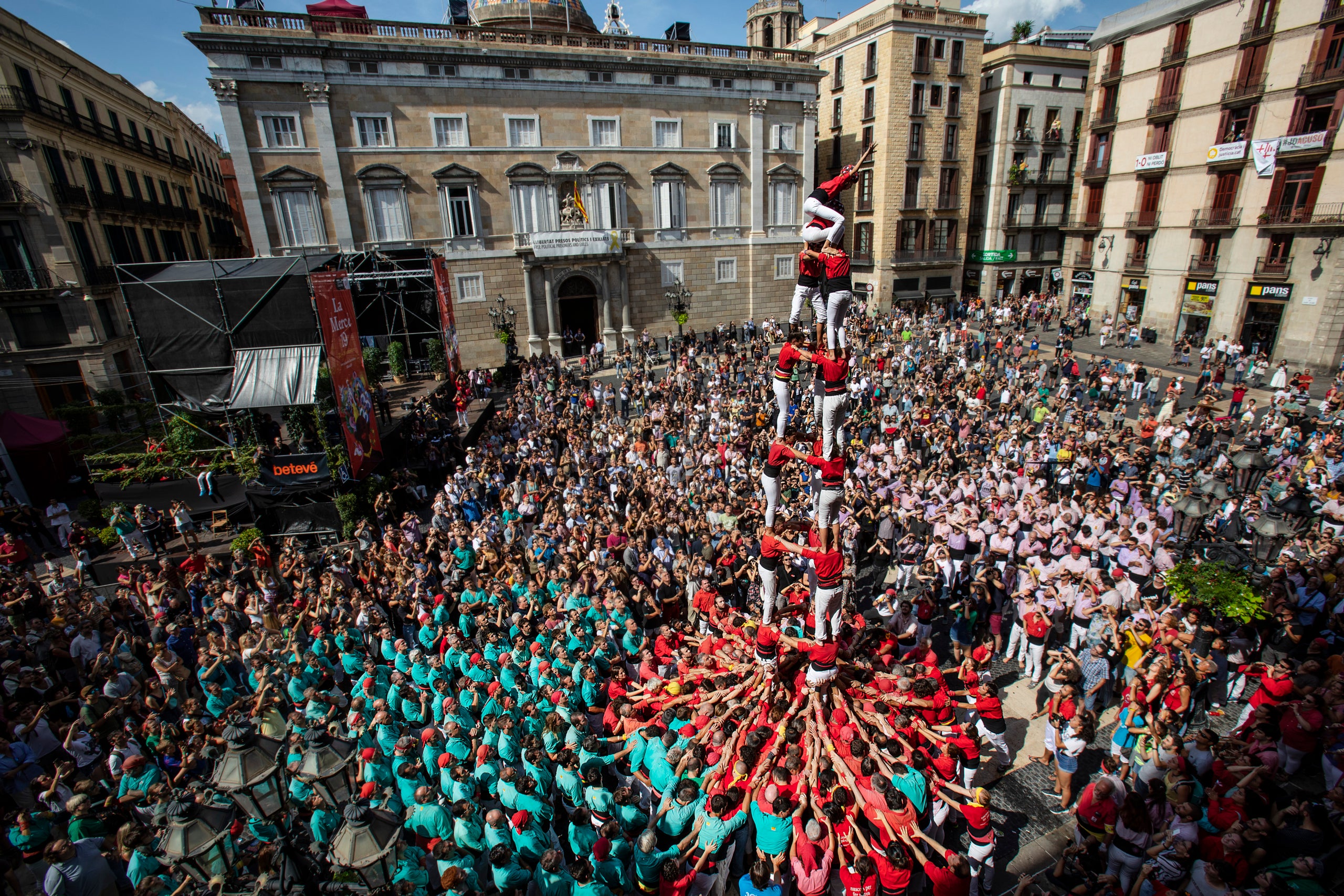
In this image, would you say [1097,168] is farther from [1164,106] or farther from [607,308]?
[607,308]

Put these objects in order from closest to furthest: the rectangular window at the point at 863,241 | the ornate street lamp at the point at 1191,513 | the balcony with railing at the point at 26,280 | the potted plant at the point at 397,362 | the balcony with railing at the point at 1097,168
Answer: the ornate street lamp at the point at 1191,513 < the balcony with railing at the point at 26,280 < the potted plant at the point at 397,362 < the balcony with railing at the point at 1097,168 < the rectangular window at the point at 863,241

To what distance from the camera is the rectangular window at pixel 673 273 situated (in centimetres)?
3394

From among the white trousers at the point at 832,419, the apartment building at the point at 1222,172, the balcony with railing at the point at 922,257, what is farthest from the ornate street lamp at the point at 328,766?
the balcony with railing at the point at 922,257

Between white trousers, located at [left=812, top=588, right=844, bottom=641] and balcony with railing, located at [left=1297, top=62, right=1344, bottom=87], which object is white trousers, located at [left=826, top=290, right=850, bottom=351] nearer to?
white trousers, located at [left=812, top=588, right=844, bottom=641]

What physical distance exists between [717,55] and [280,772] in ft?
118

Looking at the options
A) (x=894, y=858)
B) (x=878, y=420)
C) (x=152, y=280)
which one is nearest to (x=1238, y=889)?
(x=894, y=858)

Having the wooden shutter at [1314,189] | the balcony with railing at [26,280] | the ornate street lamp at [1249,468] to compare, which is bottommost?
the ornate street lamp at [1249,468]

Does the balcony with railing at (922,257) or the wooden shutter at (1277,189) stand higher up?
the wooden shutter at (1277,189)

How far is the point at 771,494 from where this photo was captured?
730cm

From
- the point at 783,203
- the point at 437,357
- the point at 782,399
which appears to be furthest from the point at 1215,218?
the point at 437,357

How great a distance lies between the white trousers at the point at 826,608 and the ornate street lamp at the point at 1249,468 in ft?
32.1

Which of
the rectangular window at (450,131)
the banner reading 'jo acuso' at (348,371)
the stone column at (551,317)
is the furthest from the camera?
the stone column at (551,317)

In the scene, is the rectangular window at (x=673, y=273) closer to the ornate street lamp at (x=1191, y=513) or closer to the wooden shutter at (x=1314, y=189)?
the wooden shutter at (x=1314, y=189)

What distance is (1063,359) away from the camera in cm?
2205
